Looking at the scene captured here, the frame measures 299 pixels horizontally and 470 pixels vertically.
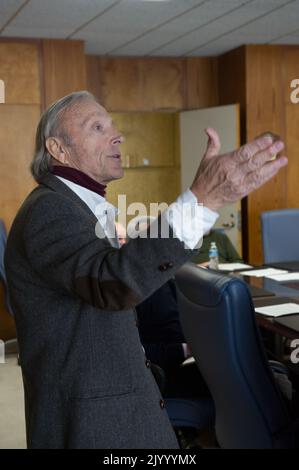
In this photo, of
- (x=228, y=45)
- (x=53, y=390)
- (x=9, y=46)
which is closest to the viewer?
(x=53, y=390)

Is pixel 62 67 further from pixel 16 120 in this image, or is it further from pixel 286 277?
pixel 286 277

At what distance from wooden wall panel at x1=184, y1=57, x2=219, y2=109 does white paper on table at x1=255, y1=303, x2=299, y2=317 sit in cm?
436

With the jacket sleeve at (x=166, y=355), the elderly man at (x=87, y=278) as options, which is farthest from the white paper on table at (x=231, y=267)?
the elderly man at (x=87, y=278)

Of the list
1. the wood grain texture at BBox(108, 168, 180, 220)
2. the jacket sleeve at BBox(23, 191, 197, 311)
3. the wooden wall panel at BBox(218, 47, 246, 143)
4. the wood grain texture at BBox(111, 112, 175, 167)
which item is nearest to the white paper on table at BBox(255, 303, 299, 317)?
the jacket sleeve at BBox(23, 191, 197, 311)

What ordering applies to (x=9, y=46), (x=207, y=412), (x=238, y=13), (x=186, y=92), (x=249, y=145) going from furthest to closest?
(x=186, y=92)
(x=9, y=46)
(x=238, y=13)
(x=207, y=412)
(x=249, y=145)

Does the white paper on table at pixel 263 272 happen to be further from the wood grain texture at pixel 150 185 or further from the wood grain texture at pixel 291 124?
the wood grain texture at pixel 150 185

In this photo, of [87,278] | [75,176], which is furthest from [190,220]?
[75,176]

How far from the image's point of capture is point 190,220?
1.11m

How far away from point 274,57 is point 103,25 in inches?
78.2

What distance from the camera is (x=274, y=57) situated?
6316 mm

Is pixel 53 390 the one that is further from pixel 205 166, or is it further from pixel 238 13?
pixel 238 13

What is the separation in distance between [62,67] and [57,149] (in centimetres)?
460

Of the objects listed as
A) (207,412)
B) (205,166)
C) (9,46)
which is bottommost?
(207,412)
